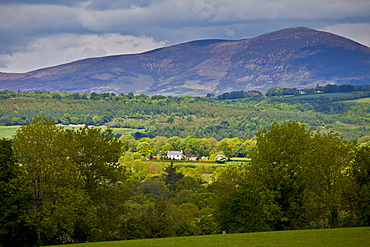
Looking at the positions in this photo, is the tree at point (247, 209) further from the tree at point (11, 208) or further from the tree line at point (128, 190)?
the tree at point (11, 208)

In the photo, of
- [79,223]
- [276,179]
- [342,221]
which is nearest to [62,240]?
[79,223]

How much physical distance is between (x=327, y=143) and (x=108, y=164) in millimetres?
18226

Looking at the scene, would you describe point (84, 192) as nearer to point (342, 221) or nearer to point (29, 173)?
point (29, 173)

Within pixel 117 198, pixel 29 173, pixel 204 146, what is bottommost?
pixel 204 146

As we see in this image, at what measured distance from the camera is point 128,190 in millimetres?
35562

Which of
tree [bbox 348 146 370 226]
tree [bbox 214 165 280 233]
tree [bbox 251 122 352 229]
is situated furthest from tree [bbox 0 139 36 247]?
tree [bbox 348 146 370 226]

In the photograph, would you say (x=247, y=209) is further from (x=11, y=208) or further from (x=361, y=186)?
(x=11, y=208)

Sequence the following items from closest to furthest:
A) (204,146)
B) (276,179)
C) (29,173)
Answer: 1. (29,173)
2. (276,179)
3. (204,146)

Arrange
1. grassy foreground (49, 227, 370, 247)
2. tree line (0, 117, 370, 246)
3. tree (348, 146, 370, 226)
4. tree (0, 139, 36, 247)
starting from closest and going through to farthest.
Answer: grassy foreground (49, 227, 370, 247), tree (0, 139, 36, 247), tree line (0, 117, 370, 246), tree (348, 146, 370, 226)

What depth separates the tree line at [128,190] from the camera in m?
31.7

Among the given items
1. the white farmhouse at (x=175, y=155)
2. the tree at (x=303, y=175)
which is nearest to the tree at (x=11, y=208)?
the tree at (x=303, y=175)

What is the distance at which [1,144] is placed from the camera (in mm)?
→ 33094

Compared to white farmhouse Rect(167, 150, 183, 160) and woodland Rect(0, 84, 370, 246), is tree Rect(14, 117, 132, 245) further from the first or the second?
white farmhouse Rect(167, 150, 183, 160)

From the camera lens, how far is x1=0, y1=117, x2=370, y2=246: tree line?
31.7 meters
